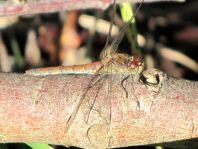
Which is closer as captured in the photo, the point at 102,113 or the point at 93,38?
the point at 102,113

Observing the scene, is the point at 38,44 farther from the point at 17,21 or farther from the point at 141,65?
the point at 141,65

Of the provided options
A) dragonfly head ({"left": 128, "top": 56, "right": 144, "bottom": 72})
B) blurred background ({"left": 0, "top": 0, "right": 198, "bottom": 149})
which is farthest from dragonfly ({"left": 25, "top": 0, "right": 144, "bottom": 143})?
blurred background ({"left": 0, "top": 0, "right": 198, "bottom": 149})

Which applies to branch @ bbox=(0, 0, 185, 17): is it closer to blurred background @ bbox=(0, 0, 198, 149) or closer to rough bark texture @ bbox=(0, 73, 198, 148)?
rough bark texture @ bbox=(0, 73, 198, 148)

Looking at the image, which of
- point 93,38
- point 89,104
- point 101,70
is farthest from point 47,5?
A: point 93,38

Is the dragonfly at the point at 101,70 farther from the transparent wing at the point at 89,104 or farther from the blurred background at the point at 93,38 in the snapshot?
the blurred background at the point at 93,38

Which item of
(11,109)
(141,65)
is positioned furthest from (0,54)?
(11,109)

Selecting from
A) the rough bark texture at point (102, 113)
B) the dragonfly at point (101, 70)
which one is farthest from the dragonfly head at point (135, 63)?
the rough bark texture at point (102, 113)

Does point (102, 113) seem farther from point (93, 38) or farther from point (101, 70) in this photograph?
point (93, 38)
